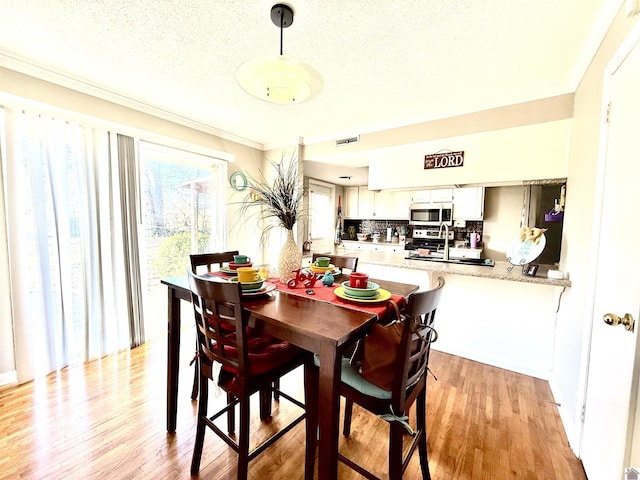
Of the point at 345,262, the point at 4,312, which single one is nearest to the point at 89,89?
the point at 4,312

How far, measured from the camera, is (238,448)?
48.7 inches

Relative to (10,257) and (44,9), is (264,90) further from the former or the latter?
(10,257)

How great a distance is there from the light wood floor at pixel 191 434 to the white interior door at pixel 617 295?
35 centimetres

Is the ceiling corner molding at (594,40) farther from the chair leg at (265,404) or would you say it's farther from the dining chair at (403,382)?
the chair leg at (265,404)

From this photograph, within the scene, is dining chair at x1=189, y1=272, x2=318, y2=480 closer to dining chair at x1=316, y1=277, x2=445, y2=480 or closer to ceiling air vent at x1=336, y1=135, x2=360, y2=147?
dining chair at x1=316, y1=277, x2=445, y2=480

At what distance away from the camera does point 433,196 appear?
432 centimetres

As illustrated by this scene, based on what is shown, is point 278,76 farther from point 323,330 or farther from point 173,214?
point 173,214

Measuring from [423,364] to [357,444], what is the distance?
29.2 inches

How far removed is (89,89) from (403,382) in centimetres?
304

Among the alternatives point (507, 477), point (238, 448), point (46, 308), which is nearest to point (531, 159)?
point (507, 477)

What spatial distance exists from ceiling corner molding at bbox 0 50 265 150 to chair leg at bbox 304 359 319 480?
271cm

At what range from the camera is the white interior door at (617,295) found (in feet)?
3.45

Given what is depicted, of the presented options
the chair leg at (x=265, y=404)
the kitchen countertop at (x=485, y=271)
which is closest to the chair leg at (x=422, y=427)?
the chair leg at (x=265, y=404)

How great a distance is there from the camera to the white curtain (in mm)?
1983
